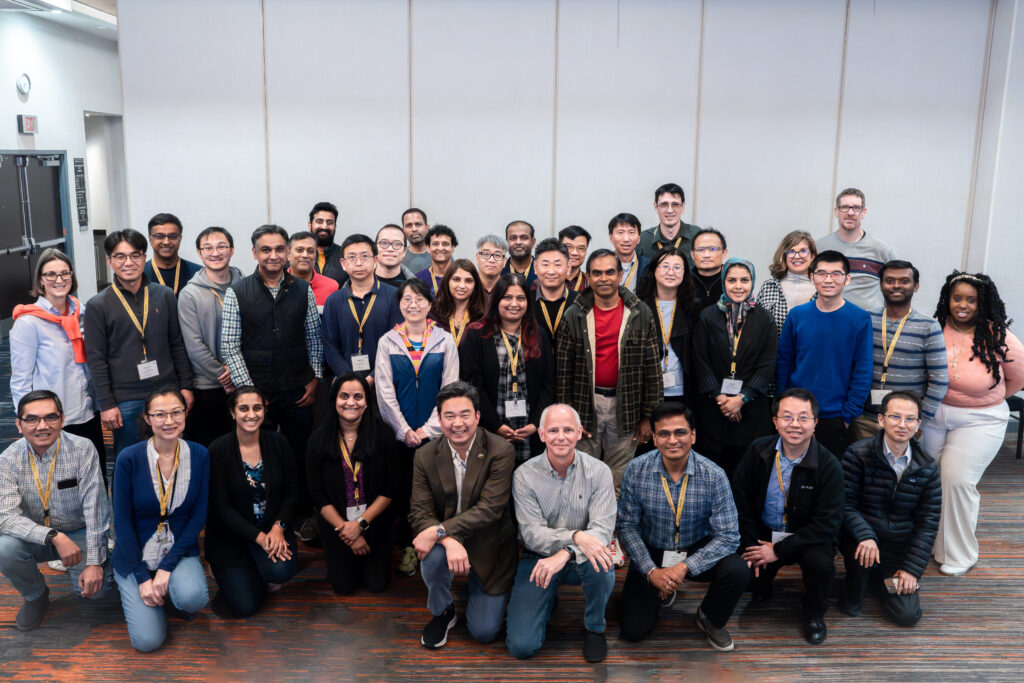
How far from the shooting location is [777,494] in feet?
11.2

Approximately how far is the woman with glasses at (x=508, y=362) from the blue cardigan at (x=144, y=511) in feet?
4.27

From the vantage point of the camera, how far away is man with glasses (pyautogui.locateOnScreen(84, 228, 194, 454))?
374 centimetres

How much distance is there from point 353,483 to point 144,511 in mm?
895

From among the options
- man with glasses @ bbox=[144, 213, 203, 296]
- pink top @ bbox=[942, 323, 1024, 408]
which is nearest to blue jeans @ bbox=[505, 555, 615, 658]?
pink top @ bbox=[942, 323, 1024, 408]

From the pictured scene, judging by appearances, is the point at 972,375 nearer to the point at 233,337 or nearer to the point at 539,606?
the point at 539,606

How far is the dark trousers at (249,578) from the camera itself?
3.37 meters

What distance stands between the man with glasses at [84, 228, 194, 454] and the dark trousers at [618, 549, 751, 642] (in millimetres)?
2512

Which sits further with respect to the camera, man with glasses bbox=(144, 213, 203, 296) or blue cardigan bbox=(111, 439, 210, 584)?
man with glasses bbox=(144, 213, 203, 296)

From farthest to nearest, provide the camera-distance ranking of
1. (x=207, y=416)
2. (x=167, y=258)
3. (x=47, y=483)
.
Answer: (x=167, y=258), (x=207, y=416), (x=47, y=483)

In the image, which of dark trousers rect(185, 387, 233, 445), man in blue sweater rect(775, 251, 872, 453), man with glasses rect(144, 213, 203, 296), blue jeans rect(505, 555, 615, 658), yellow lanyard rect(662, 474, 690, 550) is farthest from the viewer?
man with glasses rect(144, 213, 203, 296)

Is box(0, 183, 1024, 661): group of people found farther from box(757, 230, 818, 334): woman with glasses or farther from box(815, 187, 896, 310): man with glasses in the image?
box(815, 187, 896, 310): man with glasses

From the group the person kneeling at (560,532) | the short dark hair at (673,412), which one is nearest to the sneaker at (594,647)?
the person kneeling at (560,532)

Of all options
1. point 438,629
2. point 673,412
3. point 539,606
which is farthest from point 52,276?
point 673,412

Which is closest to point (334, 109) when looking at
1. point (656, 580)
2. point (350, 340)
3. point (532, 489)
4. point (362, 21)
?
point (362, 21)
